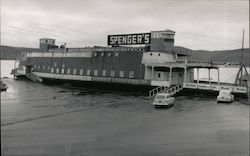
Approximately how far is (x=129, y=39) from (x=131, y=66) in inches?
317

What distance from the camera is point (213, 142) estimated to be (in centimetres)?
2098

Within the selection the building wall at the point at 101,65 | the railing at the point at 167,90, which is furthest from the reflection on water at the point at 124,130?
the building wall at the point at 101,65

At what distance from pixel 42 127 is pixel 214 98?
30927 millimetres

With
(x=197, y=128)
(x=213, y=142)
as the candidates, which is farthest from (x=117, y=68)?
(x=213, y=142)

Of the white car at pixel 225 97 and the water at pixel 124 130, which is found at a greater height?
the white car at pixel 225 97

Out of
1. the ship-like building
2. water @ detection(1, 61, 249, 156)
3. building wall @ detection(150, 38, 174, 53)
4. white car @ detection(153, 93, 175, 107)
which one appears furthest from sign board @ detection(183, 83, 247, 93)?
white car @ detection(153, 93, 175, 107)

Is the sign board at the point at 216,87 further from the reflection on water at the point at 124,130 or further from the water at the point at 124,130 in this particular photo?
the water at the point at 124,130

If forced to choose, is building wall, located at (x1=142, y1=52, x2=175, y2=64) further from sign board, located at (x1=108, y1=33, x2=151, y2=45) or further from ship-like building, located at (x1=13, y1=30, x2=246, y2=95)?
sign board, located at (x1=108, y1=33, x2=151, y2=45)

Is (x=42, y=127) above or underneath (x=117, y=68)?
underneath

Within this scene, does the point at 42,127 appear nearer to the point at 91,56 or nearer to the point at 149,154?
the point at 149,154

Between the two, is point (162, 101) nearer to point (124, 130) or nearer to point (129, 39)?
point (124, 130)

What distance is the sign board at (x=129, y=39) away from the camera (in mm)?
61531

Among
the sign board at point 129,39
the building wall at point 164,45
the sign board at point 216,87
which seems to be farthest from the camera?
the sign board at point 129,39

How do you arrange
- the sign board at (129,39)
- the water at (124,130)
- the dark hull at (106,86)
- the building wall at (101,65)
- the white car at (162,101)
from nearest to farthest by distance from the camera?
the water at (124,130)
the white car at (162,101)
the dark hull at (106,86)
the building wall at (101,65)
the sign board at (129,39)
